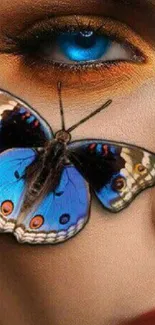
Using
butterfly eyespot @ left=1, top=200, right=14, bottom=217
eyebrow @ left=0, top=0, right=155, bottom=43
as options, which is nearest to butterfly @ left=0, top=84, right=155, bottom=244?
butterfly eyespot @ left=1, top=200, right=14, bottom=217

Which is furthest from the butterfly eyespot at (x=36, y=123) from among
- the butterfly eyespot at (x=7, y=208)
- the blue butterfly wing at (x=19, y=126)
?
the butterfly eyespot at (x=7, y=208)

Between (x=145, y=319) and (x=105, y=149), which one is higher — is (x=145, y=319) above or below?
below

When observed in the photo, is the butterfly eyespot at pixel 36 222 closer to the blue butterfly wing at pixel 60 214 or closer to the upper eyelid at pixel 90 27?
the blue butterfly wing at pixel 60 214

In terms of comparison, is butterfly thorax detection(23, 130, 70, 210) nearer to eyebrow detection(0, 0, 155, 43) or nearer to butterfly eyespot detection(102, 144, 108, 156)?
butterfly eyespot detection(102, 144, 108, 156)

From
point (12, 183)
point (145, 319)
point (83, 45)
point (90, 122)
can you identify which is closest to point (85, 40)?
point (83, 45)

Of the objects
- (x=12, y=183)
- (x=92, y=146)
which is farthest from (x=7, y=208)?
(x=92, y=146)

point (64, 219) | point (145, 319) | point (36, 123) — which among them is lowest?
point (145, 319)

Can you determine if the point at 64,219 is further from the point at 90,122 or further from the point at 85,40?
the point at 85,40
